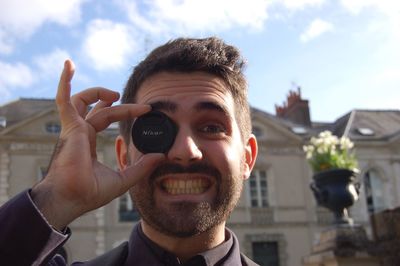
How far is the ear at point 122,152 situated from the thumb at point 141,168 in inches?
12.7

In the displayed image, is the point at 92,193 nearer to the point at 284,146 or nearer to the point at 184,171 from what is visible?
the point at 184,171

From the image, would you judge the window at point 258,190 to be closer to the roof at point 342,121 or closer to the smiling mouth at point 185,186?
the roof at point 342,121

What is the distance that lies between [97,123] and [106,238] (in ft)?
65.3

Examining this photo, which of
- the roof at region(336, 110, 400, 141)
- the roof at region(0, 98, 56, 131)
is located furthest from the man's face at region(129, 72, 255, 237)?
the roof at region(336, 110, 400, 141)

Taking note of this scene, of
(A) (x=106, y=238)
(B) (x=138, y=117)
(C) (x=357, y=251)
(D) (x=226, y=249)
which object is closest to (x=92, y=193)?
(B) (x=138, y=117)

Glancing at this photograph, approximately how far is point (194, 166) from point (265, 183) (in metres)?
21.4

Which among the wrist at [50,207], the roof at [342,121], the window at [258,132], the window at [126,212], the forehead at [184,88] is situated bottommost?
the wrist at [50,207]

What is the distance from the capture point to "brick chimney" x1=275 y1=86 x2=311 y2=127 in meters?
26.5

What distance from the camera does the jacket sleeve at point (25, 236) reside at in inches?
58.7

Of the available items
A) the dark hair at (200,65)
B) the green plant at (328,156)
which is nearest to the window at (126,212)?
the green plant at (328,156)

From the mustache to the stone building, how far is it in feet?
63.3

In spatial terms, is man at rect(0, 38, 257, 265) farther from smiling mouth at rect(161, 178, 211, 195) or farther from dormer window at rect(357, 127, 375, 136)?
dormer window at rect(357, 127, 375, 136)

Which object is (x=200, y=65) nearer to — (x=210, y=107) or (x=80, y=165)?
(x=210, y=107)

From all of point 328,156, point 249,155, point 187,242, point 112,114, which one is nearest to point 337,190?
point 328,156
